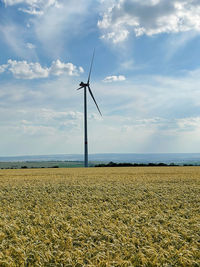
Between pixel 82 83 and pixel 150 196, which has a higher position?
pixel 82 83

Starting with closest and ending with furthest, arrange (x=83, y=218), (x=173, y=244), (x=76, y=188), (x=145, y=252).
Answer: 1. (x=145, y=252)
2. (x=173, y=244)
3. (x=83, y=218)
4. (x=76, y=188)

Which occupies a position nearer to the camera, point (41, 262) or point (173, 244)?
point (41, 262)

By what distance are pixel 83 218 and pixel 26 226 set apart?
230cm

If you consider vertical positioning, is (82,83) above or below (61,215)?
above

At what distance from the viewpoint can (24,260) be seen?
6.74 metres

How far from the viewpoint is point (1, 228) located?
952 cm

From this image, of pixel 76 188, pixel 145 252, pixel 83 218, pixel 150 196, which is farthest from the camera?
pixel 76 188

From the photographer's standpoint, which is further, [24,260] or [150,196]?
[150,196]

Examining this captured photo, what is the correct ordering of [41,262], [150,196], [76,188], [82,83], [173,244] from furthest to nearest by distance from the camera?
1. [82,83]
2. [76,188]
3. [150,196]
4. [173,244]
5. [41,262]

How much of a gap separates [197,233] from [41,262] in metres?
5.30

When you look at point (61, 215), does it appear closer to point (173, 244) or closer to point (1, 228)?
A: point (1, 228)

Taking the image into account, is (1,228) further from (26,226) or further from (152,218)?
(152,218)

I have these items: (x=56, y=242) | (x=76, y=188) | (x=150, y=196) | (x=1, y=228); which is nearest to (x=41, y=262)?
(x=56, y=242)

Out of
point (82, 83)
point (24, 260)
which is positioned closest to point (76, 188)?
point (24, 260)
